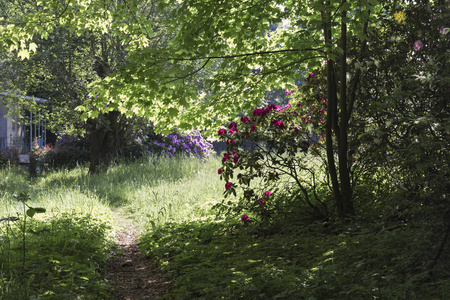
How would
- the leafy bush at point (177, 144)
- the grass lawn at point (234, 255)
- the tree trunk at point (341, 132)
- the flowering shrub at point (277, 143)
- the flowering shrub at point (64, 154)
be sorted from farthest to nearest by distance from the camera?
the leafy bush at point (177, 144) < the flowering shrub at point (64, 154) < the flowering shrub at point (277, 143) < the tree trunk at point (341, 132) < the grass lawn at point (234, 255)

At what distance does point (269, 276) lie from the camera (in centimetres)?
362

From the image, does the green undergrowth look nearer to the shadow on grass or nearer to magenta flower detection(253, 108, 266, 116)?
the shadow on grass

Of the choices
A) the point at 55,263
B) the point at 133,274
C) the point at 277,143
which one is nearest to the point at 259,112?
the point at 277,143

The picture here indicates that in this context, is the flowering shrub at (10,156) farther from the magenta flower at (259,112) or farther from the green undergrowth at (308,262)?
the magenta flower at (259,112)

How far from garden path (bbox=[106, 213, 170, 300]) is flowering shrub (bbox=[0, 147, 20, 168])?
36.8 feet

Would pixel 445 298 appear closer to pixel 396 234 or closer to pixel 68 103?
pixel 396 234

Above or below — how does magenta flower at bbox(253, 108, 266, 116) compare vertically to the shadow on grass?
above

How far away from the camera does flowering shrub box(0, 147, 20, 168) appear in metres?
16.1

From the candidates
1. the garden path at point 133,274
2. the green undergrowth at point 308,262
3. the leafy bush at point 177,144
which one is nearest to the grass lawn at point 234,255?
the green undergrowth at point 308,262

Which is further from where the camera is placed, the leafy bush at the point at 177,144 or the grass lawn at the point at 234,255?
the leafy bush at the point at 177,144

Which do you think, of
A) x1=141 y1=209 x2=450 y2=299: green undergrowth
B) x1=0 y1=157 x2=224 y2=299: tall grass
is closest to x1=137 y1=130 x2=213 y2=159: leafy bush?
x1=0 y1=157 x2=224 y2=299: tall grass

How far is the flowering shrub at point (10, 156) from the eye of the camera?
635 inches

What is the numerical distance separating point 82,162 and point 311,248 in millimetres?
13887

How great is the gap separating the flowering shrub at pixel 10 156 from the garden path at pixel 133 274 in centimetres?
1122
